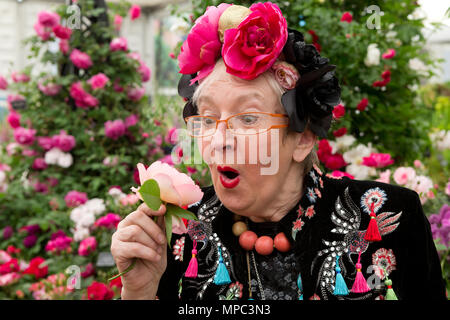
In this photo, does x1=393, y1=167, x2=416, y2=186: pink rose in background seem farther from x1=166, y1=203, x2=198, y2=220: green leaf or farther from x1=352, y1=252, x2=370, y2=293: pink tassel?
x1=166, y1=203, x2=198, y2=220: green leaf

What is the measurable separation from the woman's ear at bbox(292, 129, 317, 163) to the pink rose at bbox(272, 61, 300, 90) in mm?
167

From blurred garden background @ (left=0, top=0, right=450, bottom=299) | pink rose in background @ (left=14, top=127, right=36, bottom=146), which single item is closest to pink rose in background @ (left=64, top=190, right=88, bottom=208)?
blurred garden background @ (left=0, top=0, right=450, bottom=299)

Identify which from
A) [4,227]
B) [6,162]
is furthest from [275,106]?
[6,162]

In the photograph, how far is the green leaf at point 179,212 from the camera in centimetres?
93

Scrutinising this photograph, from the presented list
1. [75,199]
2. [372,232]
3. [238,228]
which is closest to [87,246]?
[75,199]

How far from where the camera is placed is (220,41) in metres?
1.22

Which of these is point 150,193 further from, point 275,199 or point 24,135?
point 24,135

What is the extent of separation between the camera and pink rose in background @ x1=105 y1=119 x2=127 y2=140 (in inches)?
119

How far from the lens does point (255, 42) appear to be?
3.73 ft

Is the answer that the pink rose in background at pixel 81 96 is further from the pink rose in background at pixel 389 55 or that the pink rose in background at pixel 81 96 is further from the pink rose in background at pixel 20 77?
the pink rose in background at pixel 389 55

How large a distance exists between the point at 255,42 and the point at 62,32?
2391mm

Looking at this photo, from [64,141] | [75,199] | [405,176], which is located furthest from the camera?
[64,141]
